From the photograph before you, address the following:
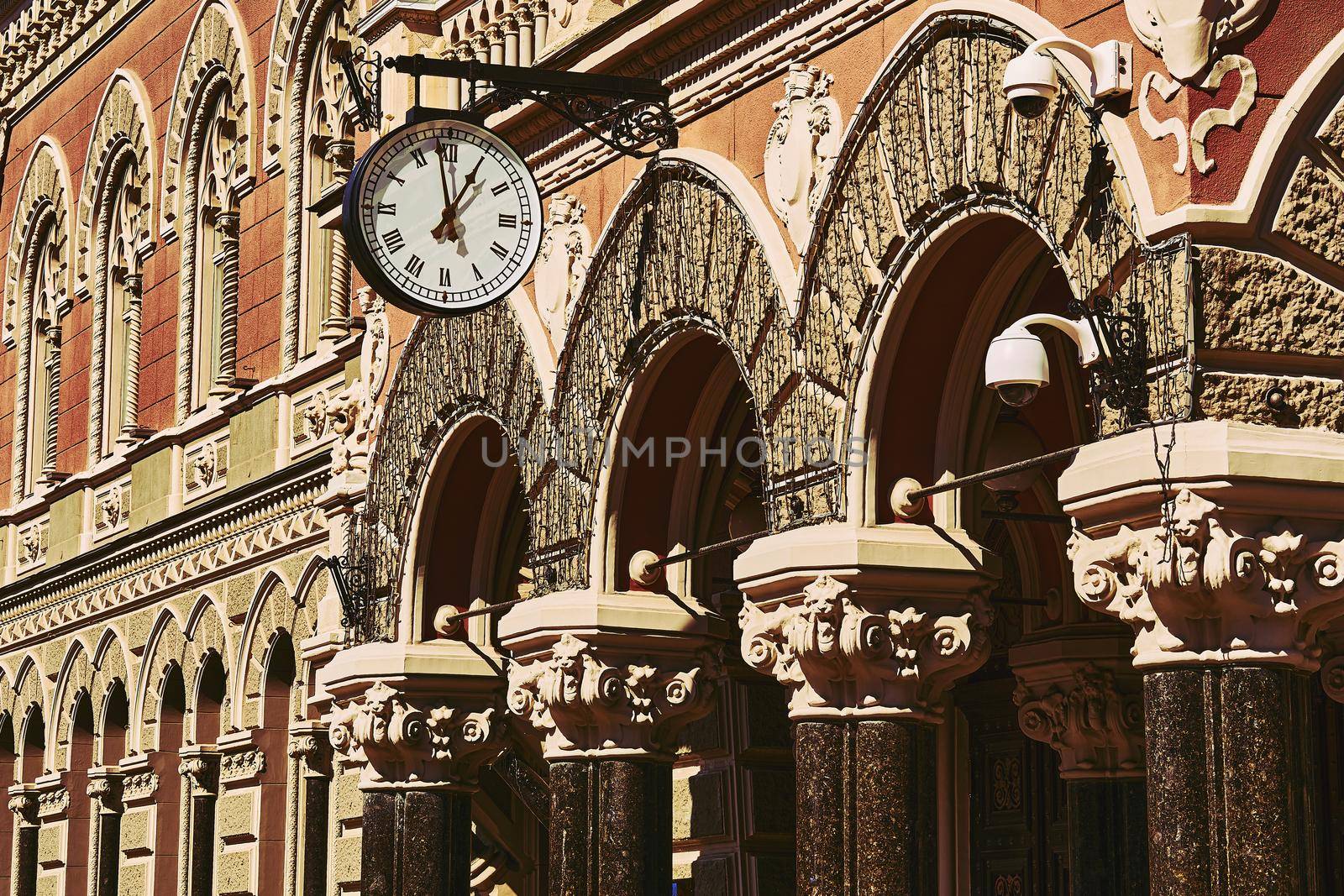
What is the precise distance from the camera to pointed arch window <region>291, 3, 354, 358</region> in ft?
63.4

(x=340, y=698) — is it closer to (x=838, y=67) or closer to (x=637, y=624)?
(x=637, y=624)

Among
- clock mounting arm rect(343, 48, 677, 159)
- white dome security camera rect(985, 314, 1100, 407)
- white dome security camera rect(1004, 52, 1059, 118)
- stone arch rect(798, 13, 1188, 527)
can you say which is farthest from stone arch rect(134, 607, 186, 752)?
white dome security camera rect(1004, 52, 1059, 118)

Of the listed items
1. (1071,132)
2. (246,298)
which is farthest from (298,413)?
(1071,132)

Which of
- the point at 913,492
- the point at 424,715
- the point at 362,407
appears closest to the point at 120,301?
the point at 362,407

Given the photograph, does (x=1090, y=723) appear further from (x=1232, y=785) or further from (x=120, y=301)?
(x=120, y=301)

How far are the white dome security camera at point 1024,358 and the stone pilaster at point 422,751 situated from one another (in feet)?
22.0

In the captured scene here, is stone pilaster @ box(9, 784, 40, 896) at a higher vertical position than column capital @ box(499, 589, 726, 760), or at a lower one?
lower

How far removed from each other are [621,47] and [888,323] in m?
2.95

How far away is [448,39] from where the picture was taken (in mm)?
15805

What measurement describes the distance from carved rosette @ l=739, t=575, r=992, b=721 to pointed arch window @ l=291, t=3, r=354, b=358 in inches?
327

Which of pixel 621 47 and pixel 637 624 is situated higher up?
pixel 621 47

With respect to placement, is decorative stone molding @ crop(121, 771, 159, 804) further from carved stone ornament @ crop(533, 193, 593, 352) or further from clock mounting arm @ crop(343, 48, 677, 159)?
clock mounting arm @ crop(343, 48, 677, 159)

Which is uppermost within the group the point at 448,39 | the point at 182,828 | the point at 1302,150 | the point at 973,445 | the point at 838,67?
the point at 448,39

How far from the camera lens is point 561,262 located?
1447cm
